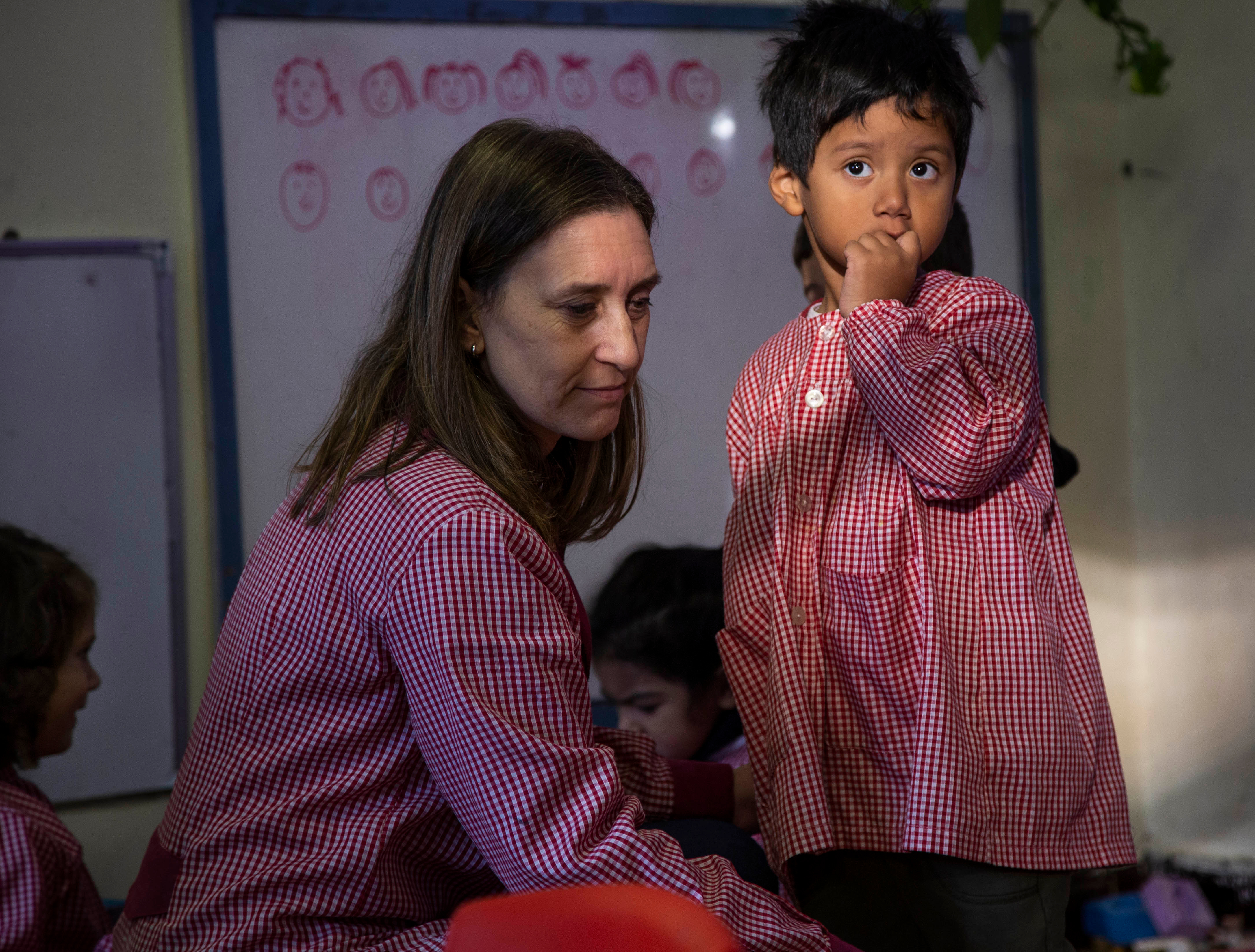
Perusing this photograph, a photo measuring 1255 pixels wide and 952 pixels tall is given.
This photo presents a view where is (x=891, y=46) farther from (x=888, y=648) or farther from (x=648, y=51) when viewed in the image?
(x=648, y=51)

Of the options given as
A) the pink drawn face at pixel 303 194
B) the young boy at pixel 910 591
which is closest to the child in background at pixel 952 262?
the young boy at pixel 910 591

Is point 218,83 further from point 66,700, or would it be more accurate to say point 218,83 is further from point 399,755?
point 399,755

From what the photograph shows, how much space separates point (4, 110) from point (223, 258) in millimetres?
462

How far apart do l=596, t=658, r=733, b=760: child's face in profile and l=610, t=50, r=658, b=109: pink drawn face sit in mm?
1137

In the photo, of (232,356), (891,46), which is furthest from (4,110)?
(891,46)

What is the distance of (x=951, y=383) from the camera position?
1.05 metres

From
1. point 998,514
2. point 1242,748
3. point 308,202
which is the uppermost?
point 308,202

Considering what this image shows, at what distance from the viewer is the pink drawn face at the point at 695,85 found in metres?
2.26

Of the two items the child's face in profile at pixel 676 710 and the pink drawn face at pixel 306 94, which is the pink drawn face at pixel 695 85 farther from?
the child's face in profile at pixel 676 710

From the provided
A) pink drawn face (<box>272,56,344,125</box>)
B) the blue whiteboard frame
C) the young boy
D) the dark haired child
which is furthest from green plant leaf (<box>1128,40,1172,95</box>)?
the dark haired child

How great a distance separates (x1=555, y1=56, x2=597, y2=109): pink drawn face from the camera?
7.27 feet

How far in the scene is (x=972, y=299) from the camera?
1.12 meters

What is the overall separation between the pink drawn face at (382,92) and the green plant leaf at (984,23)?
1.04 m

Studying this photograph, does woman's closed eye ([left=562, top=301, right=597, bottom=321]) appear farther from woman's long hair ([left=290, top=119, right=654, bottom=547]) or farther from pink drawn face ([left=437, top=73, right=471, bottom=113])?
pink drawn face ([left=437, top=73, right=471, bottom=113])
